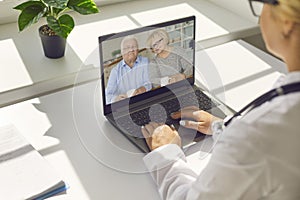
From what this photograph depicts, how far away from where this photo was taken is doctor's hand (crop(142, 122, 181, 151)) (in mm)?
1228

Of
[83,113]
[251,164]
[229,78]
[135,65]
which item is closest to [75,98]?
[83,113]

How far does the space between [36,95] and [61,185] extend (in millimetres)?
495

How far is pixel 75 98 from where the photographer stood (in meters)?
1.49

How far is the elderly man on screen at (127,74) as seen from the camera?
1330mm

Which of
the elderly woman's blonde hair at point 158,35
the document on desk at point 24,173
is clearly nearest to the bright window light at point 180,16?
the elderly woman's blonde hair at point 158,35

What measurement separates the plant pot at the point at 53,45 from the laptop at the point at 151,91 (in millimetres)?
377

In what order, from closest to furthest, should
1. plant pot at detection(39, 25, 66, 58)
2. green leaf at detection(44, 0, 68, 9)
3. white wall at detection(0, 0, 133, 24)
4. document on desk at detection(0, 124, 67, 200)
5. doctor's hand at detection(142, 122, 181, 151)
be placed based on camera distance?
document on desk at detection(0, 124, 67, 200) < doctor's hand at detection(142, 122, 181, 151) < green leaf at detection(44, 0, 68, 9) < plant pot at detection(39, 25, 66, 58) < white wall at detection(0, 0, 133, 24)

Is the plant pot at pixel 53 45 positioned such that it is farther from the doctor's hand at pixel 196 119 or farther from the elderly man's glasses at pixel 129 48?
the doctor's hand at pixel 196 119

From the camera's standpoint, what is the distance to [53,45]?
164 centimetres

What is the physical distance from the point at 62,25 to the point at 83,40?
250 mm

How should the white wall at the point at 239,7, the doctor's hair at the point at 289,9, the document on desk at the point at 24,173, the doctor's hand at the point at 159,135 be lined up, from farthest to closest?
1. the white wall at the point at 239,7
2. the doctor's hand at the point at 159,135
3. the document on desk at the point at 24,173
4. the doctor's hair at the point at 289,9

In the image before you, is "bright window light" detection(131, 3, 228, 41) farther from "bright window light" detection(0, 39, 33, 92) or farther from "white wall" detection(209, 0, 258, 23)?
"bright window light" detection(0, 39, 33, 92)

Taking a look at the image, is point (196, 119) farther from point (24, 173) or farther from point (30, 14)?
point (30, 14)

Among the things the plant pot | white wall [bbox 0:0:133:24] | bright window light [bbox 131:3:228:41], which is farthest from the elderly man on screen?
white wall [bbox 0:0:133:24]
